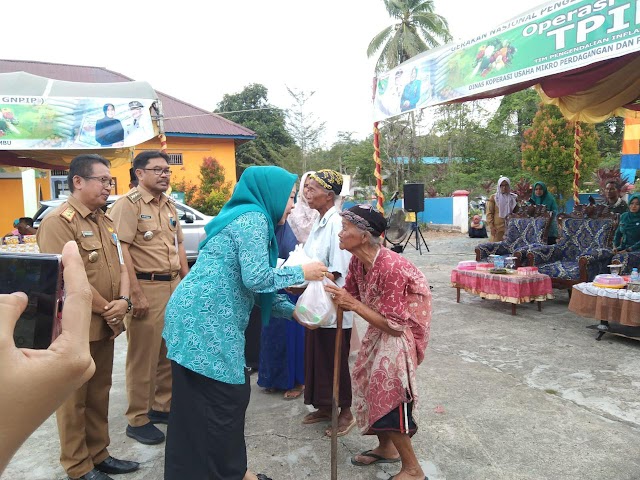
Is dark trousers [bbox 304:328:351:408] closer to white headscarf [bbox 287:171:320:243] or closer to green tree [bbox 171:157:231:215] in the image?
white headscarf [bbox 287:171:320:243]

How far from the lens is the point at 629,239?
597cm

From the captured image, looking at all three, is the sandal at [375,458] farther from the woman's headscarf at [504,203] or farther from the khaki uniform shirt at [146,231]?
the woman's headscarf at [504,203]

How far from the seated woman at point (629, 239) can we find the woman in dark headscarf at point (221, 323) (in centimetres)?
526

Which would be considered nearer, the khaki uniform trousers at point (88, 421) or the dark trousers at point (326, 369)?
the khaki uniform trousers at point (88, 421)

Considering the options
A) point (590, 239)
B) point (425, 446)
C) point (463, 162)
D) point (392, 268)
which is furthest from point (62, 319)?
point (463, 162)

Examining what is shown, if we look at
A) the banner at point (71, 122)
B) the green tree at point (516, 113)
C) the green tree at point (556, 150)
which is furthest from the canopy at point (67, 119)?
the green tree at point (516, 113)

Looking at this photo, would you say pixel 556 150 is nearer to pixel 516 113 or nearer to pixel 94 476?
pixel 516 113

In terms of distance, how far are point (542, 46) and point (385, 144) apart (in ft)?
55.5

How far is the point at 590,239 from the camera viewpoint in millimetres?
6469

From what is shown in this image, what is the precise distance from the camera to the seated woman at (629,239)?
5707 mm

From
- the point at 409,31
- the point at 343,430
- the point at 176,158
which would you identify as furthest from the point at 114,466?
the point at 409,31

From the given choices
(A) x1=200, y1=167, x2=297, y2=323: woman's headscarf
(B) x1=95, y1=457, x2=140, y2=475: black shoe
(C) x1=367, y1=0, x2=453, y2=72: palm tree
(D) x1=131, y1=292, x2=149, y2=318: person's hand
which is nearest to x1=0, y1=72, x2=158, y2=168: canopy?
(D) x1=131, y1=292, x2=149, y2=318: person's hand

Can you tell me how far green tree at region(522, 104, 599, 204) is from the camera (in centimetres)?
1352

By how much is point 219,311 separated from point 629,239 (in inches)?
235
